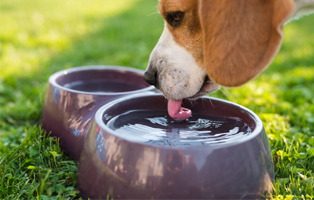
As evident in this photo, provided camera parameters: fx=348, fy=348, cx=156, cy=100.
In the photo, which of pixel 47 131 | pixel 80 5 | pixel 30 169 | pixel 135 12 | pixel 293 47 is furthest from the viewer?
pixel 80 5

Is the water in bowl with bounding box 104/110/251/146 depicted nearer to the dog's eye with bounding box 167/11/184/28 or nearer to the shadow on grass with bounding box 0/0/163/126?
the dog's eye with bounding box 167/11/184/28

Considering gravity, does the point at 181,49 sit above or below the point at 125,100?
above

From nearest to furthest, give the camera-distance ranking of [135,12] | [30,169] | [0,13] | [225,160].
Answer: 1. [225,160]
2. [30,169]
3. [0,13]
4. [135,12]

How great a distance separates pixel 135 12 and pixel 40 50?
3610 millimetres

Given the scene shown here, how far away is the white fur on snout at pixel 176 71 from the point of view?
1.90 m

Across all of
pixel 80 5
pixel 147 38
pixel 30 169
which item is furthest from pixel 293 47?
pixel 80 5

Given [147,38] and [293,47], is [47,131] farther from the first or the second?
[293,47]

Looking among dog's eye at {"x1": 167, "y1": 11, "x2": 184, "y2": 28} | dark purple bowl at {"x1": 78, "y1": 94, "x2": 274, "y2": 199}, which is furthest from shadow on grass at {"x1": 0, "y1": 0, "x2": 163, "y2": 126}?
dark purple bowl at {"x1": 78, "y1": 94, "x2": 274, "y2": 199}

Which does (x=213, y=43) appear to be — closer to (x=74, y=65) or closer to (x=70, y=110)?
(x=70, y=110)

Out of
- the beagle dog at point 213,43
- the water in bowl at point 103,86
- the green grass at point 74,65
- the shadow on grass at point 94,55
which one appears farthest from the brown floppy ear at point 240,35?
the water in bowl at point 103,86

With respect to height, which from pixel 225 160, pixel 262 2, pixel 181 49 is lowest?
pixel 225 160

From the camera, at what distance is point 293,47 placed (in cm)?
508

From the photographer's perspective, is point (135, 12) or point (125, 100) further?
point (135, 12)

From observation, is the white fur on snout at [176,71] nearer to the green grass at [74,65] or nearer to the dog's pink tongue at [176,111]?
the dog's pink tongue at [176,111]
